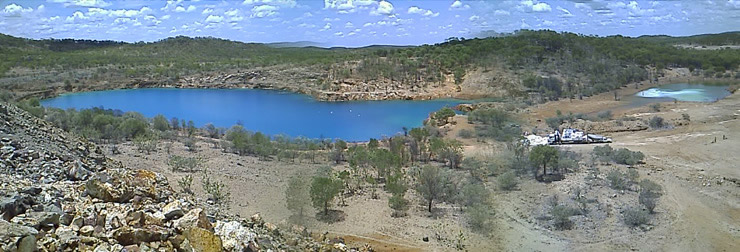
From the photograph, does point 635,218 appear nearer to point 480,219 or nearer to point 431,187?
point 480,219

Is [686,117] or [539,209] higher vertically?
Answer: [686,117]

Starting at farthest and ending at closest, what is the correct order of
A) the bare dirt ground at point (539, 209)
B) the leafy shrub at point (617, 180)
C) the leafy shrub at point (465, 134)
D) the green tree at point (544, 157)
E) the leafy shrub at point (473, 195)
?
the leafy shrub at point (465, 134) → the green tree at point (544, 157) → the leafy shrub at point (617, 180) → the leafy shrub at point (473, 195) → the bare dirt ground at point (539, 209)

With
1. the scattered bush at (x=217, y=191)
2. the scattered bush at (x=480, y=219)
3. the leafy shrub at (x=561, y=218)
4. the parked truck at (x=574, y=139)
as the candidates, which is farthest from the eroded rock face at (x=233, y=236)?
the parked truck at (x=574, y=139)

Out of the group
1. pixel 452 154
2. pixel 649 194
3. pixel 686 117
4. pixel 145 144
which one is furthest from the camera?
pixel 686 117

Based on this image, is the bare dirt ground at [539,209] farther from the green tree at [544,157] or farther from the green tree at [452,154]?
the green tree at [452,154]

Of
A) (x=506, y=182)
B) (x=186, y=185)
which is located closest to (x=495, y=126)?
(x=506, y=182)

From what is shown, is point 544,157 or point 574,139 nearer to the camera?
point 544,157

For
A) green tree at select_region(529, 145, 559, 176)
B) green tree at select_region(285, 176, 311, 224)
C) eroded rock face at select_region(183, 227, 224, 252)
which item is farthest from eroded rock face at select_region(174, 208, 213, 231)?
green tree at select_region(529, 145, 559, 176)
